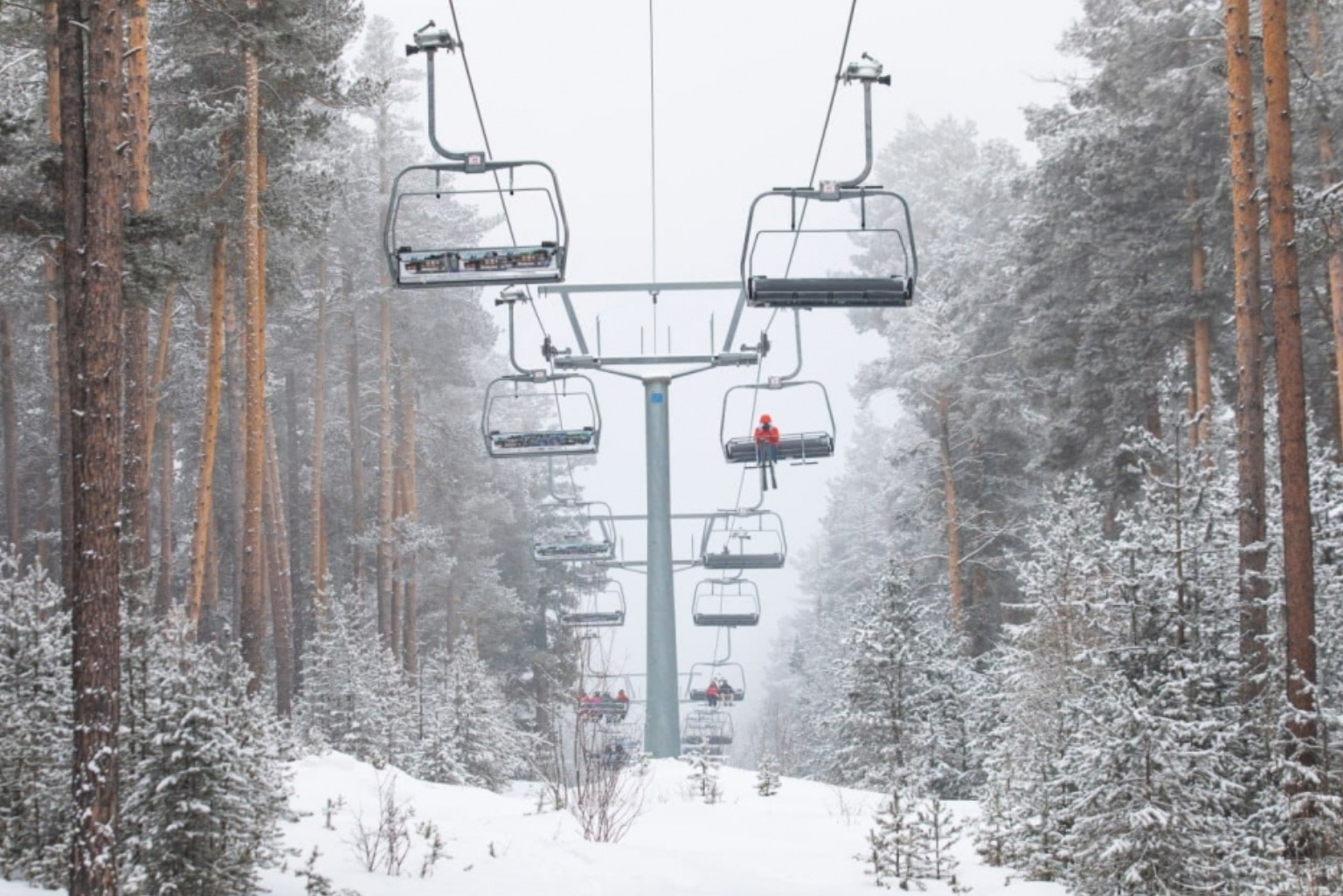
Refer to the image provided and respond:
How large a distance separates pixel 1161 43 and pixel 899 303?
1185 centimetres

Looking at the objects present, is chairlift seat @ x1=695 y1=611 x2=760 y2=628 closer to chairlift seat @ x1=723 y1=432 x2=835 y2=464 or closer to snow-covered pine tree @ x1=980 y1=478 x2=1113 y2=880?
chairlift seat @ x1=723 y1=432 x2=835 y2=464

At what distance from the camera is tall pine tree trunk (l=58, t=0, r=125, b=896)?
968 centimetres

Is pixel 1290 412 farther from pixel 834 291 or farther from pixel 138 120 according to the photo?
pixel 138 120

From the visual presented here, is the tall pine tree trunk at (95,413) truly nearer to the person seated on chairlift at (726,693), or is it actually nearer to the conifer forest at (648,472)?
the conifer forest at (648,472)

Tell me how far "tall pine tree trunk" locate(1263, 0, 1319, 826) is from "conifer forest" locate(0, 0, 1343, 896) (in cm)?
4

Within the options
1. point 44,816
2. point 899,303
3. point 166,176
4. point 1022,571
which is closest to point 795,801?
point 1022,571

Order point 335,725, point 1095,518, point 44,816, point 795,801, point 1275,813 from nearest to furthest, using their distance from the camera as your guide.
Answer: point 44,816, point 1275,813, point 1095,518, point 795,801, point 335,725

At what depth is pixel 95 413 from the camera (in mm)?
10102

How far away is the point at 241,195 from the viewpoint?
20.4m

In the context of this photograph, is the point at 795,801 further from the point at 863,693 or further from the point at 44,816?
the point at 44,816

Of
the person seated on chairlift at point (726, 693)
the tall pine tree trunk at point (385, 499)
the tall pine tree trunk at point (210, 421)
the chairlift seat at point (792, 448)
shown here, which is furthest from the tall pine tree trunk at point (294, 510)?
the chairlift seat at point (792, 448)

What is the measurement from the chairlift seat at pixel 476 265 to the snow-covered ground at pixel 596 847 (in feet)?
16.0

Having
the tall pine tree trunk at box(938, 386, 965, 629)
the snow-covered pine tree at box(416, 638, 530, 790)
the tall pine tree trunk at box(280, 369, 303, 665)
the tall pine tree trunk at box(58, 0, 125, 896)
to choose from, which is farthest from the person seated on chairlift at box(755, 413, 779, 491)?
the tall pine tree trunk at box(280, 369, 303, 665)

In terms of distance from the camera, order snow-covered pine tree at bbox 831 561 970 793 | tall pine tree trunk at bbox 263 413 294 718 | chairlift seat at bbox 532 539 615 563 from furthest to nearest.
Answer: chairlift seat at bbox 532 539 615 563 → snow-covered pine tree at bbox 831 561 970 793 → tall pine tree trunk at bbox 263 413 294 718
